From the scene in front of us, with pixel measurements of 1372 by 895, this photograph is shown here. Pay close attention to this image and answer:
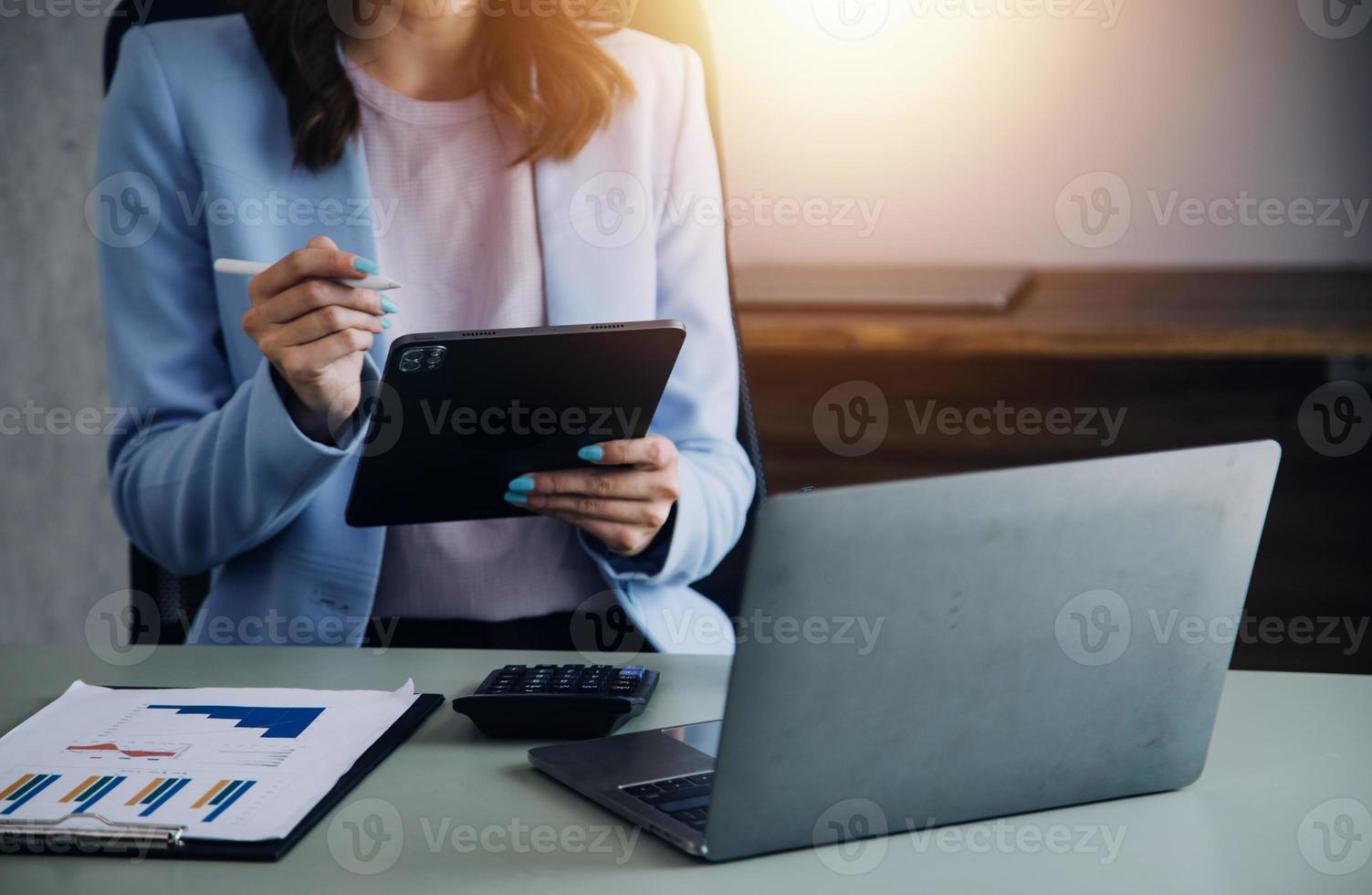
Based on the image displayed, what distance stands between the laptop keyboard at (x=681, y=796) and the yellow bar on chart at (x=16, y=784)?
1.19 ft

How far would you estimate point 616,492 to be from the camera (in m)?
1.17

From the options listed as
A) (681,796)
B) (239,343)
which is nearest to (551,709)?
(681,796)

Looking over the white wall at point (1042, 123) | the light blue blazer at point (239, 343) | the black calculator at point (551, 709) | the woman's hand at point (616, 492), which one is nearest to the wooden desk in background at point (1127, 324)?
the white wall at point (1042, 123)

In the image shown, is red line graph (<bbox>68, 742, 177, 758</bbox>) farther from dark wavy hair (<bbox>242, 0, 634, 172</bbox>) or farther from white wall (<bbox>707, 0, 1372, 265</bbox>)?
white wall (<bbox>707, 0, 1372, 265</bbox>)

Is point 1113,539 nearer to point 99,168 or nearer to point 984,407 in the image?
point 99,168

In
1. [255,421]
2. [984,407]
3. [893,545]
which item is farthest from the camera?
[984,407]

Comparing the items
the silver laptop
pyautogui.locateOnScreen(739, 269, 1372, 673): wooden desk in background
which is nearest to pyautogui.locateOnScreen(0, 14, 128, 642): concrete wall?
pyautogui.locateOnScreen(739, 269, 1372, 673): wooden desk in background

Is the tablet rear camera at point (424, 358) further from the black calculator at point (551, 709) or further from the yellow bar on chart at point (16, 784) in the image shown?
the yellow bar on chart at point (16, 784)

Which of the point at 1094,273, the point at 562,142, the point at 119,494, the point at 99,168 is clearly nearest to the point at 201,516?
the point at 119,494

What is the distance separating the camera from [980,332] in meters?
2.29

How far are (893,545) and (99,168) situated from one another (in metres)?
1.15

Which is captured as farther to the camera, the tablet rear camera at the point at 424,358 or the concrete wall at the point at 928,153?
the concrete wall at the point at 928,153

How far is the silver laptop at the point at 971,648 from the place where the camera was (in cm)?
59

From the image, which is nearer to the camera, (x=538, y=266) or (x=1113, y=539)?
(x=1113, y=539)
